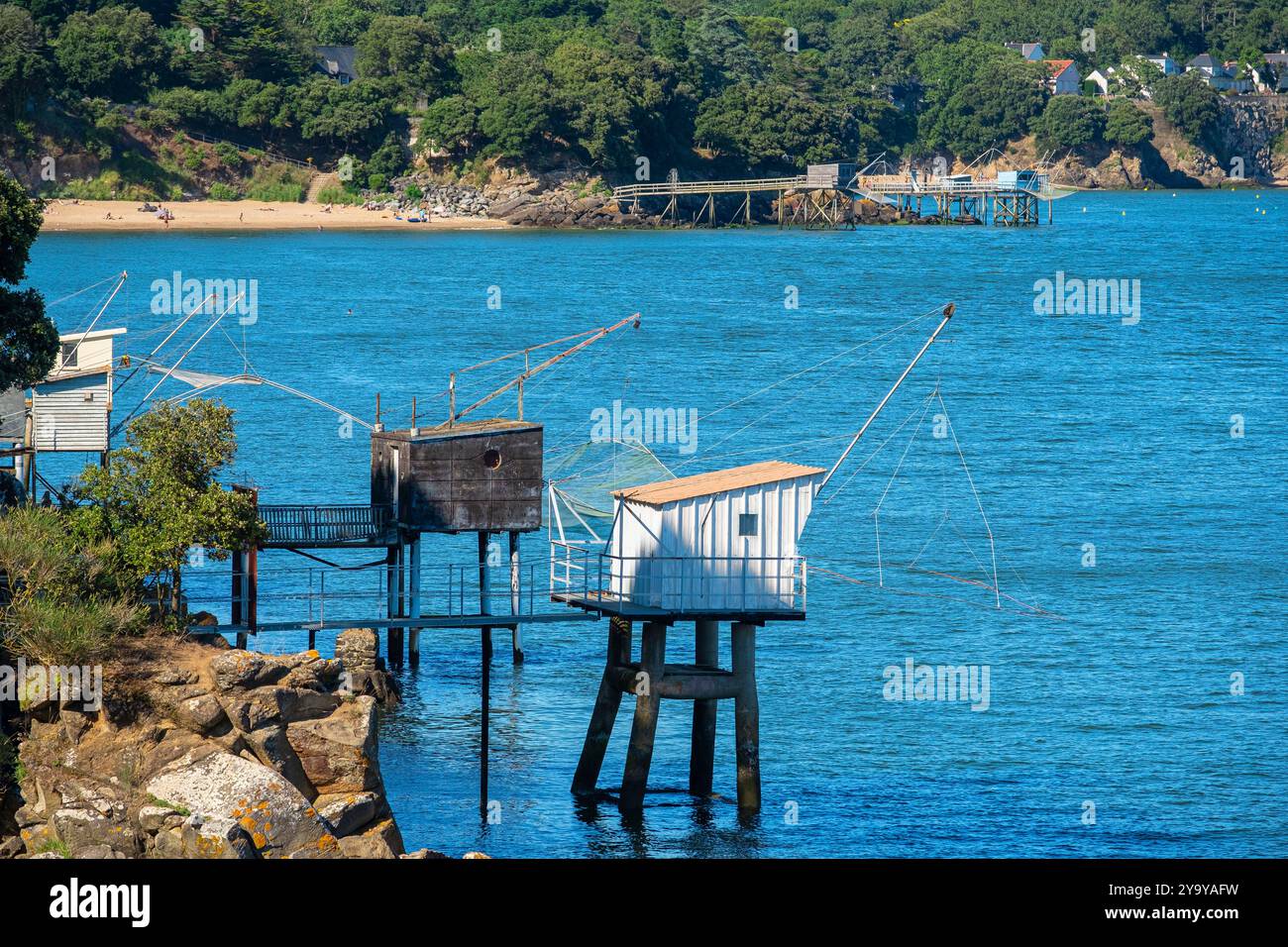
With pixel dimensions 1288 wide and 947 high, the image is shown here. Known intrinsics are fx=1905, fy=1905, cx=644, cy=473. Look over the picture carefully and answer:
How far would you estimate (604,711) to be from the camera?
3838cm

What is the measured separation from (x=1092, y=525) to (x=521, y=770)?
3309 centimetres

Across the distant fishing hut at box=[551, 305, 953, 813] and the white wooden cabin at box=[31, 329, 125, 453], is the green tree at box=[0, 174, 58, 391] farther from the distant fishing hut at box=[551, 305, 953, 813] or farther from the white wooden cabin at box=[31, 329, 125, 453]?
the distant fishing hut at box=[551, 305, 953, 813]

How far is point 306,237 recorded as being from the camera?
18075cm

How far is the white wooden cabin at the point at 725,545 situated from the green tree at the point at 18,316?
41.7ft

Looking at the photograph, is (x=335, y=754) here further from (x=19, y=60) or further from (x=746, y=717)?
(x=19, y=60)

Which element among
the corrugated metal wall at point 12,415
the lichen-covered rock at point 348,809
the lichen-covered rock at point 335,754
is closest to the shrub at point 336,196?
the corrugated metal wall at point 12,415

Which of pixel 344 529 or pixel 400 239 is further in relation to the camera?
pixel 400 239

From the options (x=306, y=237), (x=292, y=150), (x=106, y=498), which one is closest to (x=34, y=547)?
(x=106, y=498)

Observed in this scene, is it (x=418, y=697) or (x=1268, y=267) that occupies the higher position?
(x=1268, y=267)

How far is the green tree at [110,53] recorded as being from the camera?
188m

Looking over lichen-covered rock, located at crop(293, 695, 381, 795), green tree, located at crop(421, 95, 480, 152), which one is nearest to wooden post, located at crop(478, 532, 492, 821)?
lichen-covered rock, located at crop(293, 695, 381, 795)

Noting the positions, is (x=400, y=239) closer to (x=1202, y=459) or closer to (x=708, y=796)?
(x=1202, y=459)

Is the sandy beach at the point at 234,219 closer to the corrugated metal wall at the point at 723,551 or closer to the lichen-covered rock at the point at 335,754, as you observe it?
the corrugated metal wall at the point at 723,551

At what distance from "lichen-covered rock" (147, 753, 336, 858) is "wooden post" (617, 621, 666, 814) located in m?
9.57
